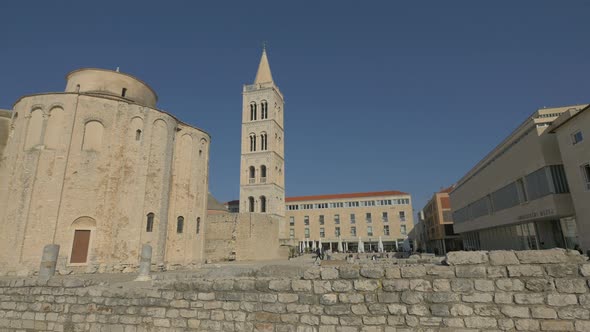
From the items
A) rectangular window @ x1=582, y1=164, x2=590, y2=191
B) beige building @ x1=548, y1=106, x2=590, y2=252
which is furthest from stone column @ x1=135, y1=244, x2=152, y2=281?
rectangular window @ x1=582, y1=164, x2=590, y2=191

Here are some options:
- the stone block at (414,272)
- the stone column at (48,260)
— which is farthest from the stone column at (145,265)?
the stone block at (414,272)

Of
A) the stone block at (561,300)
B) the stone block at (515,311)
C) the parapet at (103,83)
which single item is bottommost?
the stone block at (515,311)

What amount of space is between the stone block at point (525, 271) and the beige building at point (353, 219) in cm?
5779

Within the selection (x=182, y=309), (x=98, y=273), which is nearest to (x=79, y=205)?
(x=98, y=273)

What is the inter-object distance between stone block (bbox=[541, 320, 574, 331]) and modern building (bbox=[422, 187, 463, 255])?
41.4 metres

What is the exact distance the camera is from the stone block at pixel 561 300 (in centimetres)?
449

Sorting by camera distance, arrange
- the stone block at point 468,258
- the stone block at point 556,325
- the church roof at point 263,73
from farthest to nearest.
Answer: the church roof at point 263,73, the stone block at point 468,258, the stone block at point 556,325

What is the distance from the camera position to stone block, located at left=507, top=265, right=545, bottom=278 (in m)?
4.67

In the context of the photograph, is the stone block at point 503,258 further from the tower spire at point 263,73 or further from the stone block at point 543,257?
the tower spire at point 263,73

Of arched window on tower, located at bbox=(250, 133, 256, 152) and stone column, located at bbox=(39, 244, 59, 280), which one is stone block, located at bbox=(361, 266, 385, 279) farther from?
arched window on tower, located at bbox=(250, 133, 256, 152)

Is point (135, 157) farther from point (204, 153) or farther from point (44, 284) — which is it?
point (44, 284)

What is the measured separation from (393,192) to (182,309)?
63297 millimetres

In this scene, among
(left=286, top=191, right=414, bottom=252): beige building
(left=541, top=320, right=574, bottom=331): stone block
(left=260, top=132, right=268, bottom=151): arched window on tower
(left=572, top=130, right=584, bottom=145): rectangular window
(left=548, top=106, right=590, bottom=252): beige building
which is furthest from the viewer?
(left=286, top=191, right=414, bottom=252): beige building

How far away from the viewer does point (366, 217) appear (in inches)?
2554
